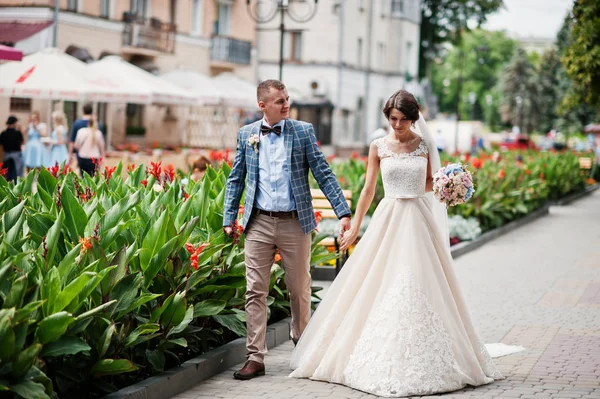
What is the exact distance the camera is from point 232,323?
7719 millimetres

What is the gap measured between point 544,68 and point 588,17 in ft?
261

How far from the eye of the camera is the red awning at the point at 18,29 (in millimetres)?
33250

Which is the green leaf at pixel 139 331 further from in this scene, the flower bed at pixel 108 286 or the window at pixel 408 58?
the window at pixel 408 58

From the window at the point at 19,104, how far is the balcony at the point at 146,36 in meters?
6.68

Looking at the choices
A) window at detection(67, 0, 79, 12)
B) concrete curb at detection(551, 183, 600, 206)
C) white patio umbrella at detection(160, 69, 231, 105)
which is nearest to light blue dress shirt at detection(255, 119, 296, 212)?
concrete curb at detection(551, 183, 600, 206)

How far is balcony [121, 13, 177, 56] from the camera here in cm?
3931

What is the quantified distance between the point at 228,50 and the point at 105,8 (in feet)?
34.4

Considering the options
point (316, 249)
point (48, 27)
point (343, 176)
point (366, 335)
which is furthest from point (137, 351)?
point (48, 27)

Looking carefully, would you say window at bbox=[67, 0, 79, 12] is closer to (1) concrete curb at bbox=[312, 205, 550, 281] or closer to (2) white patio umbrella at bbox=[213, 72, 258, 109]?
(2) white patio umbrella at bbox=[213, 72, 258, 109]

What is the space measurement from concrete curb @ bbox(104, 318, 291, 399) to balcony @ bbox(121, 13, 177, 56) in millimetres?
32020

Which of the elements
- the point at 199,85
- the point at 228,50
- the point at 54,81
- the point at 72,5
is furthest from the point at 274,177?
the point at 228,50

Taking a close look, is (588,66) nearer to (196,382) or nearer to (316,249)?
(316,249)

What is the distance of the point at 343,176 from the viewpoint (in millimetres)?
17000

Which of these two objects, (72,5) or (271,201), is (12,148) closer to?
(271,201)
